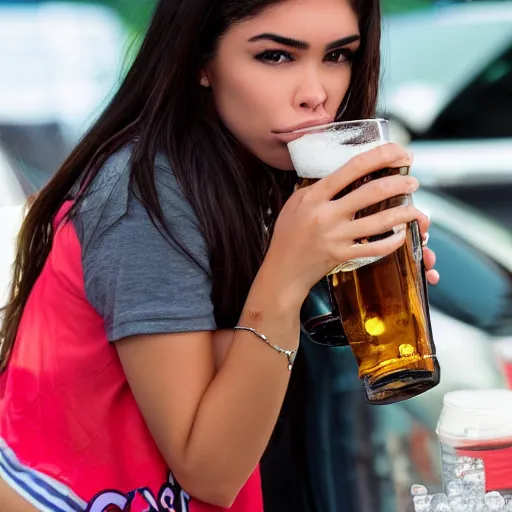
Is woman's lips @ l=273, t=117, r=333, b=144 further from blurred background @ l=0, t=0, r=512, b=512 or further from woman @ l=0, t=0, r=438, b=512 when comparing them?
blurred background @ l=0, t=0, r=512, b=512

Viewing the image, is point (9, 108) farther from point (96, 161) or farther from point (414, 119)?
point (414, 119)

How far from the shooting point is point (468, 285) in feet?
6.79

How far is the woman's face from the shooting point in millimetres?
1316

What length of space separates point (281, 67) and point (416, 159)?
850mm

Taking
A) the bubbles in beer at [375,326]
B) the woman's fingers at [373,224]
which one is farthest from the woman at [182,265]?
the bubbles in beer at [375,326]

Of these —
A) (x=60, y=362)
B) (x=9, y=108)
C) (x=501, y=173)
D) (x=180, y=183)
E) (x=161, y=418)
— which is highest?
(x=9, y=108)

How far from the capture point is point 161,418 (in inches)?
49.5

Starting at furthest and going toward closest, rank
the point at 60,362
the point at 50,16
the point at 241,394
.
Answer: the point at 50,16
the point at 60,362
the point at 241,394

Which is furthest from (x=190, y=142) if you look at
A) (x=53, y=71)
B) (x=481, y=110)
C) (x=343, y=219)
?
(x=481, y=110)

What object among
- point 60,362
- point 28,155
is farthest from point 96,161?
point 28,155

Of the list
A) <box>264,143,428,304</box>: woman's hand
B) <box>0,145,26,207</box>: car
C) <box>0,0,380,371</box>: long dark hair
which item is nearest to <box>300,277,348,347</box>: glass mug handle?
<box>0,0,380,371</box>: long dark hair

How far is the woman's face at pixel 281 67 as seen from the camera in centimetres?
132

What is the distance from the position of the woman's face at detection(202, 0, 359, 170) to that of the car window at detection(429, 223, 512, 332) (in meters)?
0.82

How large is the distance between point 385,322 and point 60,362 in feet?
1.70
